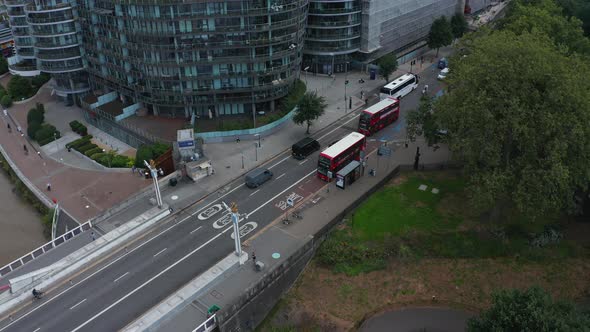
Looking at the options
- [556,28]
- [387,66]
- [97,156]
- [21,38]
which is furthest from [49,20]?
[556,28]

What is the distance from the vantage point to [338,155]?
59.8 metres

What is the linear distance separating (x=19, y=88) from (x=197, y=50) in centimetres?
4788

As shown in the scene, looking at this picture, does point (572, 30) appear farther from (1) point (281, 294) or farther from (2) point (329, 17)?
(1) point (281, 294)

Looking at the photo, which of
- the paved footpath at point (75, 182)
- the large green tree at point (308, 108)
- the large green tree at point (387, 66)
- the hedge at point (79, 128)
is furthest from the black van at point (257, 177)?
the large green tree at point (387, 66)

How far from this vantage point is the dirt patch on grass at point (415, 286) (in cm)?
4572

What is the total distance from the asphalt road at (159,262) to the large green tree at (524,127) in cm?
2050

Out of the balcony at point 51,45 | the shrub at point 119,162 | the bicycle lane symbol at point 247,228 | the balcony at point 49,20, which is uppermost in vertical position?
the balcony at point 49,20

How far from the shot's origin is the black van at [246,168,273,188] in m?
60.6

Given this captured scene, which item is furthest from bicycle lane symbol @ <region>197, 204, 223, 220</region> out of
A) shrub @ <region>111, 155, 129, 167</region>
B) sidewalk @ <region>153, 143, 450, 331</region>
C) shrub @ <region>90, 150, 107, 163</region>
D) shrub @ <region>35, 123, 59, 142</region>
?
shrub @ <region>35, 123, 59, 142</region>

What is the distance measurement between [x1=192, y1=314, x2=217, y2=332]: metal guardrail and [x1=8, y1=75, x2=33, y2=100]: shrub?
78.1 meters

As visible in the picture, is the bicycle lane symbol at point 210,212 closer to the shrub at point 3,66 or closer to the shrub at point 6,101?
the shrub at point 6,101

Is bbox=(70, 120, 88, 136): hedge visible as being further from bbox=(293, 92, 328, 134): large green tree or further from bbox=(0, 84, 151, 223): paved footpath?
bbox=(293, 92, 328, 134): large green tree

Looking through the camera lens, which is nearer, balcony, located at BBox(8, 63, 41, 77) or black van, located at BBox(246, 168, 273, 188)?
black van, located at BBox(246, 168, 273, 188)

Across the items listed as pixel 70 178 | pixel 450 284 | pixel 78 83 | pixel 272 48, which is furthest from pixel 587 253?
pixel 78 83
